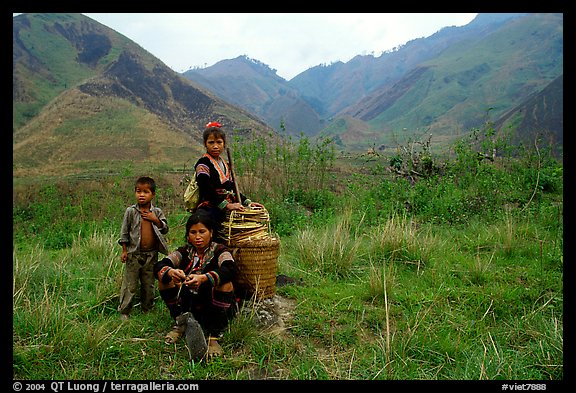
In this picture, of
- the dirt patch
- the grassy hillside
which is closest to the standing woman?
the dirt patch

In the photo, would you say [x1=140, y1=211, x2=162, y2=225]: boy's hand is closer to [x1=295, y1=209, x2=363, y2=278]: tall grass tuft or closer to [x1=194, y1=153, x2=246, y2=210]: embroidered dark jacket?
[x1=194, y1=153, x2=246, y2=210]: embroidered dark jacket

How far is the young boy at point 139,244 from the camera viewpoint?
3250 millimetres

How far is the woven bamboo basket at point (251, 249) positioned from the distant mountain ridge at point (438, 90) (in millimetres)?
25636

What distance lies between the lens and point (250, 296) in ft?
11.0

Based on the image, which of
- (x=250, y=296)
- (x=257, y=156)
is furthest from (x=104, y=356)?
(x=257, y=156)

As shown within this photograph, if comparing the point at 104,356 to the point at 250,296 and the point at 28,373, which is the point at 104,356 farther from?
the point at 250,296

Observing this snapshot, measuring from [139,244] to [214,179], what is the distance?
82cm

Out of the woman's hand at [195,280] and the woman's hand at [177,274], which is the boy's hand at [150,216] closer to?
the woman's hand at [177,274]

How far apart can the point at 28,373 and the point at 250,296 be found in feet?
5.24

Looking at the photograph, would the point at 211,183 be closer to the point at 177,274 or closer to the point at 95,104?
the point at 177,274

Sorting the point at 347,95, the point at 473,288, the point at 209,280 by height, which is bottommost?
the point at 473,288

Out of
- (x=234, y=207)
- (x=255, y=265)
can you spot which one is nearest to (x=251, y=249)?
(x=255, y=265)

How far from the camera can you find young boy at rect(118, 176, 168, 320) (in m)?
3.25

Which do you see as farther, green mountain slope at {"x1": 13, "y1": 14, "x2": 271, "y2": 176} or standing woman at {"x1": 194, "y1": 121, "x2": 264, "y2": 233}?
green mountain slope at {"x1": 13, "y1": 14, "x2": 271, "y2": 176}
